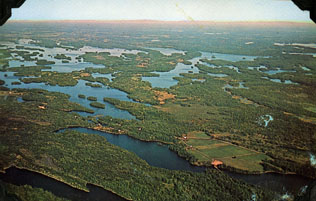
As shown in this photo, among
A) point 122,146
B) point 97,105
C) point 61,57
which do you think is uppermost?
point 61,57

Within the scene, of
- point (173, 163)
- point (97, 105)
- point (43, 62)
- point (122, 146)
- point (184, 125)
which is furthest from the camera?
point (43, 62)

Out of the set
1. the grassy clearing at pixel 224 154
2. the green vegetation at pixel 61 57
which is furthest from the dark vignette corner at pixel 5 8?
the green vegetation at pixel 61 57

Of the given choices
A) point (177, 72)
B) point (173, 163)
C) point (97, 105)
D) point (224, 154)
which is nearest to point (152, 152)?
point (173, 163)

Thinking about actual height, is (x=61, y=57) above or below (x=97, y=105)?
above

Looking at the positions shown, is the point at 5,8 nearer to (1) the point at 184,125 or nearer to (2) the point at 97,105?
(1) the point at 184,125

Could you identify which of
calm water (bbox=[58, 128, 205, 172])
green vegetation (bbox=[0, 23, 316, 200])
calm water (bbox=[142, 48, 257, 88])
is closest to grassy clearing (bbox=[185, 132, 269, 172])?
green vegetation (bbox=[0, 23, 316, 200])

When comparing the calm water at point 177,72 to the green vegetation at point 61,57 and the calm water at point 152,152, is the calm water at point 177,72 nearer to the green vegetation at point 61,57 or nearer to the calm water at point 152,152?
the calm water at point 152,152

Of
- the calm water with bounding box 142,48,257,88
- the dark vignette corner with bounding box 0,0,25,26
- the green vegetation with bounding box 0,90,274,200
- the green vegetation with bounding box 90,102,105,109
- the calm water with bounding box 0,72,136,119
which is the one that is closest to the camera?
the dark vignette corner with bounding box 0,0,25,26

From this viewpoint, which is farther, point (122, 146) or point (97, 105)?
point (97, 105)

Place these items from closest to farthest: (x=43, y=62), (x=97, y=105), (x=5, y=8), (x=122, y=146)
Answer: (x=5, y=8)
(x=122, y=146)
(x=97, y=105)
(x=43, y=62)

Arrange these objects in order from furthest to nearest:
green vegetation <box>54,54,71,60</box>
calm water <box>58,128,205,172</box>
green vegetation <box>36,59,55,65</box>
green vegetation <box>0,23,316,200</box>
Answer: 1. green vegetation <box>54,54,71,60</box>
2. green vegetation <box>36,59,55,65</box>
3. calm water <box>58,128,205,172</box>
4. green vegetation <box>0,23,316,200</box>

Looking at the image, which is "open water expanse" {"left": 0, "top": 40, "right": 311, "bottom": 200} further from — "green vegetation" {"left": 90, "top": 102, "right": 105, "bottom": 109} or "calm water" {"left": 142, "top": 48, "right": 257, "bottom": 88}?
"green vegetation" {"left": 90, "top": 102, "right": 105, "bottom": 109}

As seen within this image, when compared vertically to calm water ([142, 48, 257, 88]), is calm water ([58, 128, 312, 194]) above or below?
below
